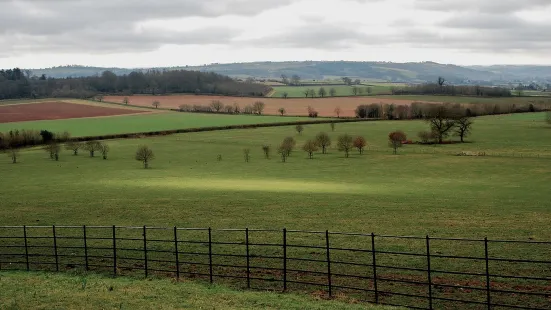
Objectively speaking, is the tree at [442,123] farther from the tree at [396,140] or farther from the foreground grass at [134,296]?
the foreground grass at [134,296]

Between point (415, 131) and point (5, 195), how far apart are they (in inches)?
3329

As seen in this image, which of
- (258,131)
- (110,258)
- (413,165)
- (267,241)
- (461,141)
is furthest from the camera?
(258,131)

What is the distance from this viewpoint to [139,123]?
427 feet

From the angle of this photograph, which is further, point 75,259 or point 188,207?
point 188,207

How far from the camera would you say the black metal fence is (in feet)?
58.9

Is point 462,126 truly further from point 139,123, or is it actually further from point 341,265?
point 341,265

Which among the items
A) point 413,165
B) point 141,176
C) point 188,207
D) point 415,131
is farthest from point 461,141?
point 188,207

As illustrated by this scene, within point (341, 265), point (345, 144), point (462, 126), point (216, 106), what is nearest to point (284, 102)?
point (216, 106)

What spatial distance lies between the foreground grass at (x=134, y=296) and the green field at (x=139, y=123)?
95.6m

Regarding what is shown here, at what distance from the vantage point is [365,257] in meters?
23.5

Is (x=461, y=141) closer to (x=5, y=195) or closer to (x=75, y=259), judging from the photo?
(x=5, y=195)

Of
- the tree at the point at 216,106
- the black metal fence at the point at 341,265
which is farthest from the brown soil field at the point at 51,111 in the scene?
the black metal fence at the point at 341,265

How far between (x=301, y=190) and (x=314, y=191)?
1.24 metres

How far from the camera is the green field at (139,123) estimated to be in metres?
118
